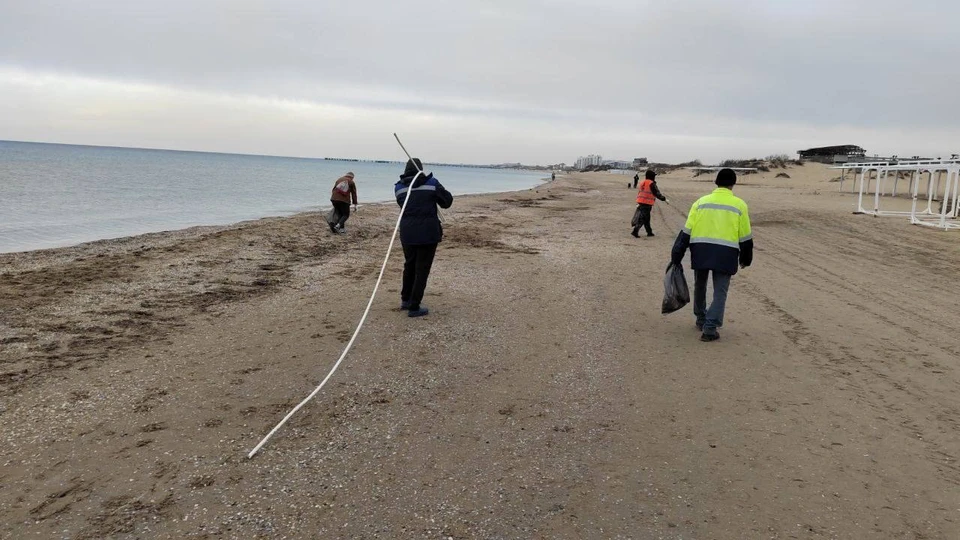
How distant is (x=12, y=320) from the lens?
6.62m

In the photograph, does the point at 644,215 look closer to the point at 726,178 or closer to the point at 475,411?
the point at 726,178

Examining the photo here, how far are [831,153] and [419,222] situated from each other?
2964 inches

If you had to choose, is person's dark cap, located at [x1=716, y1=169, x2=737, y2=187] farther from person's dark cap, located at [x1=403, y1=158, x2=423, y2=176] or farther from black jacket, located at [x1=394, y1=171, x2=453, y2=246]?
person's dark cap, located at [x1=403, y1=158, x2=423, y2=176]

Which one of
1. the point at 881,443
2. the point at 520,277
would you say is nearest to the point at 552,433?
the point at 881,443

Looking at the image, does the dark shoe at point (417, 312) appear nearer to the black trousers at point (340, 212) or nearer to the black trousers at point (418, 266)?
the black trousers at point (418, 266)

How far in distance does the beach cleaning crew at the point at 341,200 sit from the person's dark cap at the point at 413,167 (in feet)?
25.8

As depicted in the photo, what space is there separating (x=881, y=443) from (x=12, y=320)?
28.1 feet

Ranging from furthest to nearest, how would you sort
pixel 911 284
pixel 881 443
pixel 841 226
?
1. pixel 841 226
2. pixel 911 284
3. pixel 881 443

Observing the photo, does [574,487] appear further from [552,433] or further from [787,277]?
[787,277]

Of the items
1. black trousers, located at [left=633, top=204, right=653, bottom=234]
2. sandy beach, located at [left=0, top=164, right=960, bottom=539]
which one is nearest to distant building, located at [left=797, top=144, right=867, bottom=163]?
black trousers, located at [left=633, top=204, right=653, bottom=234]

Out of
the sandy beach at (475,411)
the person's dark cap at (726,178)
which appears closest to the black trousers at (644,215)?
the sandy beach at (475,411)

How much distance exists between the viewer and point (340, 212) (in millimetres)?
15828

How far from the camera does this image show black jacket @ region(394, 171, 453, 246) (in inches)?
275

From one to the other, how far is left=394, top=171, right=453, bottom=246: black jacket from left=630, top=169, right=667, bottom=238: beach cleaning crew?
7491 millimetres
